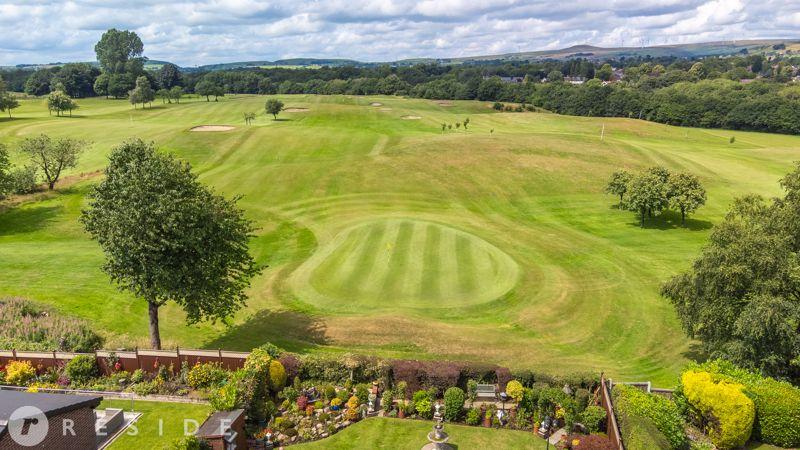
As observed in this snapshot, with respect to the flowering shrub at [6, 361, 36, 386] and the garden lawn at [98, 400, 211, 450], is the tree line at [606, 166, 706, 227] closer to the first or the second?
the garden lawn at [98, 400, 211, 450]

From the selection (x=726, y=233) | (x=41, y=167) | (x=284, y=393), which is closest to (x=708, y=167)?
(x=726, y=233)

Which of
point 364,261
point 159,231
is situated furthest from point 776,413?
point 364,261

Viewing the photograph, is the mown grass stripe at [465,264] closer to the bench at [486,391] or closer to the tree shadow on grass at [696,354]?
the tree shadow on grass at [696,354]

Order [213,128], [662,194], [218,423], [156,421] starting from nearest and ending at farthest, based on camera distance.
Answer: [218,423] → [156,421] → [662,194] → [213,128]

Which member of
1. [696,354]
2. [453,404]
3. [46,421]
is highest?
[46,421]

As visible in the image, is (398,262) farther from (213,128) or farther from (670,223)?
(213,128)

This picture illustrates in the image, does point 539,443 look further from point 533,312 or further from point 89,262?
point 89,262

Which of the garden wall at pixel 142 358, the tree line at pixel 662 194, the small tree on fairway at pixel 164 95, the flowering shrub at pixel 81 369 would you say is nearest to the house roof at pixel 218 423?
the garden wall at pixel 142 358
